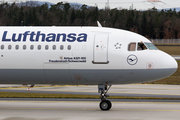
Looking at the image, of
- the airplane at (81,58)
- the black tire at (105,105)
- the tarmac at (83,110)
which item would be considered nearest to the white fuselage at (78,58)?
the airplane at (81,58)

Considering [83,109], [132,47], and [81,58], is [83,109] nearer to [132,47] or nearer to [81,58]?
[81,58]

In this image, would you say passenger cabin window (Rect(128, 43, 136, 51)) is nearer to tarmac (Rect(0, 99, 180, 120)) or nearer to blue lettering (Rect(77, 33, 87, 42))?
blue lettering (Rect(77, 33, 87, 42))

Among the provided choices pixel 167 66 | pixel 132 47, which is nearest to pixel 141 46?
pixel 132 47

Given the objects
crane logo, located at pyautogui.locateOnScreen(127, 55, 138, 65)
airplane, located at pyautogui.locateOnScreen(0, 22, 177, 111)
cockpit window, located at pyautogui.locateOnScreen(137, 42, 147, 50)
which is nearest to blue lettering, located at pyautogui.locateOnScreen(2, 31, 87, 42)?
airplane, located at pyautogui.locateOnScreen(0, 22, 177, 111)

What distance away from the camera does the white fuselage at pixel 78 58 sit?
20.3 meters

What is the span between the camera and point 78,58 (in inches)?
808

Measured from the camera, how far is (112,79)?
20.8 meters

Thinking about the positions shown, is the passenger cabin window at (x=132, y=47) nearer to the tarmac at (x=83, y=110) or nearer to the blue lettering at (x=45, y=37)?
the blue lettering at (x=45, y=37)

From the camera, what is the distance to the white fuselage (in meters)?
20.3

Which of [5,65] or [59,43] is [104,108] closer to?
[59,43]

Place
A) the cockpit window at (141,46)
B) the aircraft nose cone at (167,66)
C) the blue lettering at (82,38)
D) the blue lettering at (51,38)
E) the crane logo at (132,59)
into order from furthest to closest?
the blue lettering at (51,38), the blue lettering at (82,38), the cockpit window at (141,46), the crane logo at (132,59), the aircraft nose cone at (167,66)

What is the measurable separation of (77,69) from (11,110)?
16.5 feet

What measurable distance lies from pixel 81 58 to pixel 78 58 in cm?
18

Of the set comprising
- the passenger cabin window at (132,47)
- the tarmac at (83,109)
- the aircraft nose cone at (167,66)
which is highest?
the passenger cabin window at (132,47)
